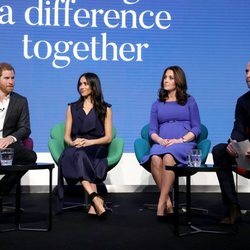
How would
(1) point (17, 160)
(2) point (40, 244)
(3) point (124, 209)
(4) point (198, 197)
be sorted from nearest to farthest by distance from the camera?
1. (2) point (40, 244)
2. (1) point (17, 160)
3. (3) point (124, 209)
4. (4) point (198, 197)

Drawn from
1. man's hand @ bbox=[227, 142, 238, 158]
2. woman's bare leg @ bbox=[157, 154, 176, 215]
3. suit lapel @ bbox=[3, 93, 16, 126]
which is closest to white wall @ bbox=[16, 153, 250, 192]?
suit lapel @ bbox=[3, 93, 16, 126]

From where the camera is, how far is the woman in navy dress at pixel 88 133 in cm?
416

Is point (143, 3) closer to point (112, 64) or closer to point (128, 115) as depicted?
point (112, 64)

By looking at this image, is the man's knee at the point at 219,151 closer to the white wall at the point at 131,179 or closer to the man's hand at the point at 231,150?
the man's hand at the point at 231,150

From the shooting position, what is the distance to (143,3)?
18.6 feet

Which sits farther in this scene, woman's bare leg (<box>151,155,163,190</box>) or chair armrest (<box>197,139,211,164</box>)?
chair armrest (<box>197,139,211,164</box>)

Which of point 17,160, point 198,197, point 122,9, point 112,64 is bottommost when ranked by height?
point 198,197

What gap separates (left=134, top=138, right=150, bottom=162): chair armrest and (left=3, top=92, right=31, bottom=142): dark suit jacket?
3.29 feet

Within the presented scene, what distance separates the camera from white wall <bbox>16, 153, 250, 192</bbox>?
5.67 metres

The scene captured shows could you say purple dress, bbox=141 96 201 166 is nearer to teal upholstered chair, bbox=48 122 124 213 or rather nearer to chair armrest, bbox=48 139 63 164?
teal upholstered chair, bbox=48 122 124 213

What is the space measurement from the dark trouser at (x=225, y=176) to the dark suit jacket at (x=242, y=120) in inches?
9.7

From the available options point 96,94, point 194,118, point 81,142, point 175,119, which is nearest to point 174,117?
point 175,119

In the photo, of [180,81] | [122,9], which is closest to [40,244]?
[180,81]

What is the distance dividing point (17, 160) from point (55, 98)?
1598 millimetres
